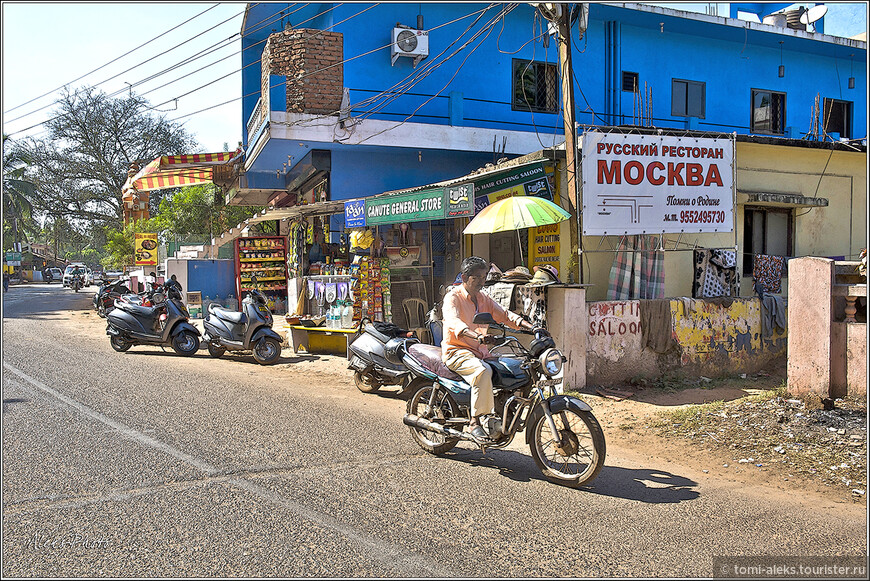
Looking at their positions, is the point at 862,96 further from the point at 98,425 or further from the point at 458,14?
the point at 98,425

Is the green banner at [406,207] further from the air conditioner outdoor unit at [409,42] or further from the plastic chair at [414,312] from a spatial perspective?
the air conditioner outdoor unit at [409,42]

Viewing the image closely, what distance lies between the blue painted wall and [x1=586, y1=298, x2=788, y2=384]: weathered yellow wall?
710 centimetres

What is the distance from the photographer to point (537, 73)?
17.8m

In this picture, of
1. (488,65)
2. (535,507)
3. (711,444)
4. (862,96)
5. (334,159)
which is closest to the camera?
(535,507)

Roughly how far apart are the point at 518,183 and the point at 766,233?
498 cm

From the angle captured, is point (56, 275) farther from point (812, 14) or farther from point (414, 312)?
point (812, 14)

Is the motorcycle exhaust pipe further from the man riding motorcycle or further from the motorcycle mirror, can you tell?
the motorcycle mirror

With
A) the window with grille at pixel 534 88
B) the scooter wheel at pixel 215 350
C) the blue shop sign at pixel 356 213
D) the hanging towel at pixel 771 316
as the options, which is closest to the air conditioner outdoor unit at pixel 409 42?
the window with grille at pixel 534 88

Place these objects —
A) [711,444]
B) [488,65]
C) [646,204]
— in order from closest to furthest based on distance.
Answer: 1. [711,444]
2. [646,204]
3. [488,65]

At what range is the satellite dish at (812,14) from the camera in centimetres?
1864

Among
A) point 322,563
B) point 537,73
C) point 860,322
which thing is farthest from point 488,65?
point 322,563

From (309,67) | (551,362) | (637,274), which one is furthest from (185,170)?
(551,362)

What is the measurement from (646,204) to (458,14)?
33.3ft

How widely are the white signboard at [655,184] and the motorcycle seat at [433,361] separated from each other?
3.98m
